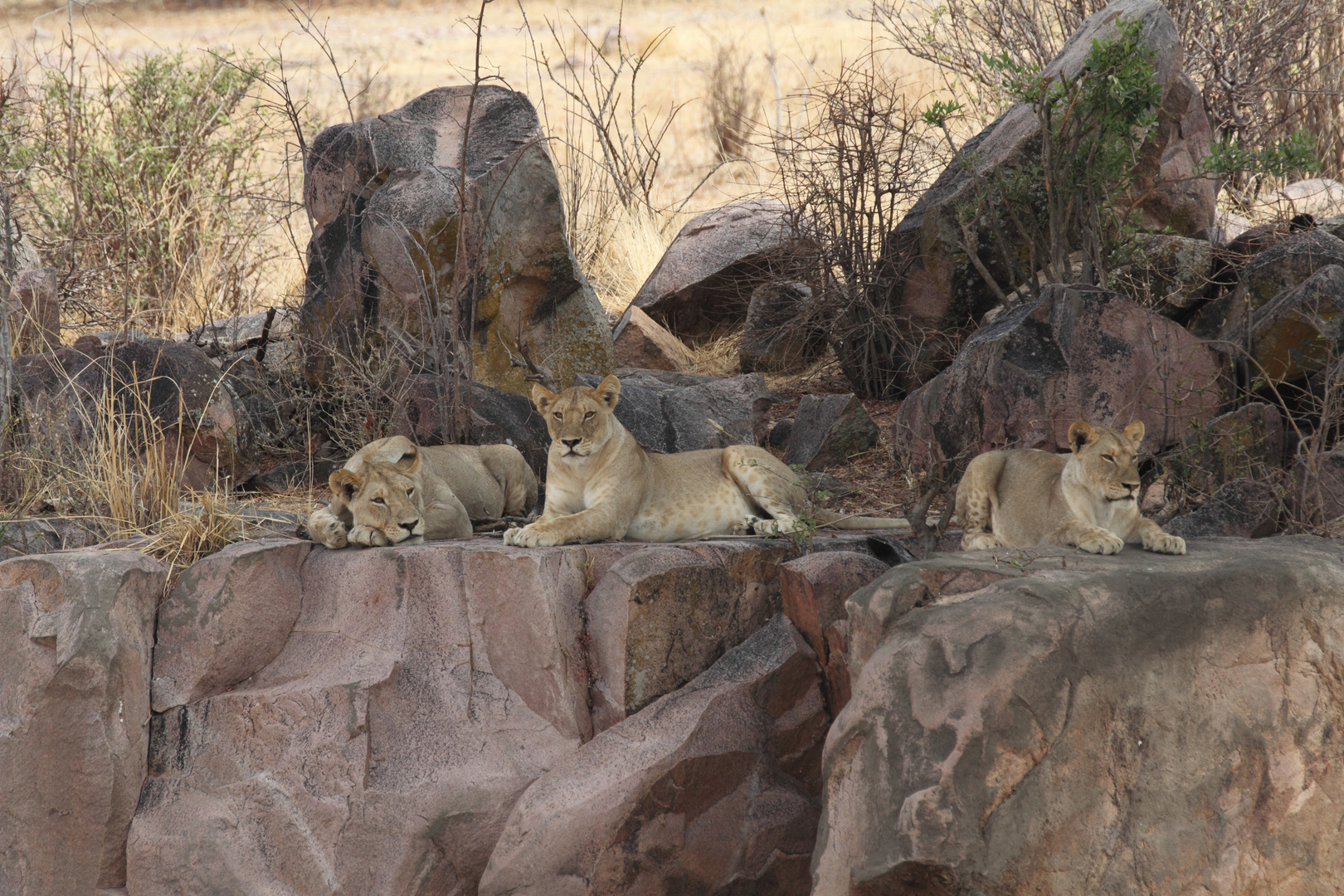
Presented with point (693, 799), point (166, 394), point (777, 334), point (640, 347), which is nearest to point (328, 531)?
point (693, 799)

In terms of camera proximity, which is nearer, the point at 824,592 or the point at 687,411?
the point at 824,592

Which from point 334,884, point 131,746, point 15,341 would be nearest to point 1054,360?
point 334,884

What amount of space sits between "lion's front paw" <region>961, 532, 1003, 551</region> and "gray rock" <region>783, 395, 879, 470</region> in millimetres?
2015

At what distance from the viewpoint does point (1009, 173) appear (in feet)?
27.0

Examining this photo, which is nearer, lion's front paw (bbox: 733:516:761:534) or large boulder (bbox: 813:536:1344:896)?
large boulder (bbox: 813:536:1344:896)

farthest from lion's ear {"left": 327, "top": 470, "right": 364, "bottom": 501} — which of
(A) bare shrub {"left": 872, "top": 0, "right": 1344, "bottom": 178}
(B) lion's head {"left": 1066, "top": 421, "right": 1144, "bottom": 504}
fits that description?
(A) bare shrub {"left": 872, "top": 0, "right": 1344, "bottom": 178}

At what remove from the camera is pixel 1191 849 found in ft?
12.6

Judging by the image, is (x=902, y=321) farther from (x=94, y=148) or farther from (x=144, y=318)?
(x=94, y=148)

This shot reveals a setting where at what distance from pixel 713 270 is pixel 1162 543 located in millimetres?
6672

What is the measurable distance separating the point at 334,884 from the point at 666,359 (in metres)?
6.00

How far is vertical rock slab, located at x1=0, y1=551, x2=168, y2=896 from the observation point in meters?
4.81

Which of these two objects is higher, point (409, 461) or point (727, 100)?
point (727, 100)

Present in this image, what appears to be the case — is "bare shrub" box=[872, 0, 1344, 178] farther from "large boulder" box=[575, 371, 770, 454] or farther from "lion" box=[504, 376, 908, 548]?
"lion" box=[504, 376, 908, 548]

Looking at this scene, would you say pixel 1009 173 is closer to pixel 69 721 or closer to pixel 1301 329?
pixel 1301 329
